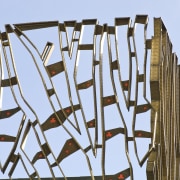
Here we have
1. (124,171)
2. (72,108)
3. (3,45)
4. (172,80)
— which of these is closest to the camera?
(124,171)

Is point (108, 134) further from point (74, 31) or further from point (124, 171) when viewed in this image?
point (74, 31)

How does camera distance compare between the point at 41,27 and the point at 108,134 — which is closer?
the point at 108,134

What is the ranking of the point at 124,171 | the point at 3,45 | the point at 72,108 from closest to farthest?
the point at 124,171 → the point at 72,108 → the point at 3,45

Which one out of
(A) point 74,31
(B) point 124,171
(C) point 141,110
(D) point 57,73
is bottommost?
(B) point 124,171

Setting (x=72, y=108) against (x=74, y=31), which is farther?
(x=74, y=31)

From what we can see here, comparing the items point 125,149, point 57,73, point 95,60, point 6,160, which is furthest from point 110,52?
point 6,160

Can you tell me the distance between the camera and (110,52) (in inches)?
258

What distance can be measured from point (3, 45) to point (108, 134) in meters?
1.77

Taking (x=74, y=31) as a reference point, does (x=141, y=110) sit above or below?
A: below

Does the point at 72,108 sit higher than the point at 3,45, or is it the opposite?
the point at 3,45

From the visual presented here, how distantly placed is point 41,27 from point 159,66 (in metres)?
1.52

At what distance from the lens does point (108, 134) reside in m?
6.18

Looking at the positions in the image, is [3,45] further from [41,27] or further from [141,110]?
[141,110]

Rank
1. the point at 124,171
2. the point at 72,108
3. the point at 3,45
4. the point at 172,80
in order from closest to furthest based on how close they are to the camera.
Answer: the point at 124,171 < the point at 72,108 < the point at 3,45 < the point at 172,80
